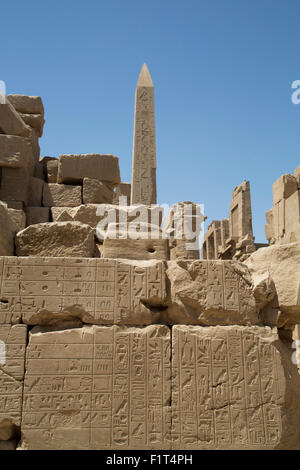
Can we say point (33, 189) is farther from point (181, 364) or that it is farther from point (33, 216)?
point (181, 364)

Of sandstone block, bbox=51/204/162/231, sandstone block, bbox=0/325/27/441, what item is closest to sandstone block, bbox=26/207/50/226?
→ sandstone block, bbox=51/204/162/231

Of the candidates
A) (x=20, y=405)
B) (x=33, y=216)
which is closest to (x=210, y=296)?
(x=20, y=405)

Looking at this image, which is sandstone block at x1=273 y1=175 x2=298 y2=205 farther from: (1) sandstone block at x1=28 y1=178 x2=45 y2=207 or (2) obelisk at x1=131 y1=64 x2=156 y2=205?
(1) sandstone block at x1=28 y1=178 x2=45 y2=207

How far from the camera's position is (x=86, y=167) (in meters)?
6.05

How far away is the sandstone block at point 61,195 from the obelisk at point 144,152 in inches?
155

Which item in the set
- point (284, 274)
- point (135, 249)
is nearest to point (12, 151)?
point (135, 249)

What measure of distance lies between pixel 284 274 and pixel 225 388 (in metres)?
1.09

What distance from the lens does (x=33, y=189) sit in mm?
5883

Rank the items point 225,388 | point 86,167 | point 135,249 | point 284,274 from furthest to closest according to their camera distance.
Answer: point 86,167 < point 135,249 < point 284,274 < point 225,388

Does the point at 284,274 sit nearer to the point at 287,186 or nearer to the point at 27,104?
the point at 27,104

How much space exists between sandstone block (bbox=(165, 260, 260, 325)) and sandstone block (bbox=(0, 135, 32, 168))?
9.77 ft

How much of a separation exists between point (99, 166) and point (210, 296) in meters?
3.23

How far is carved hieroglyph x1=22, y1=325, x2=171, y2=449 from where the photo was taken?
3109 millimetres
